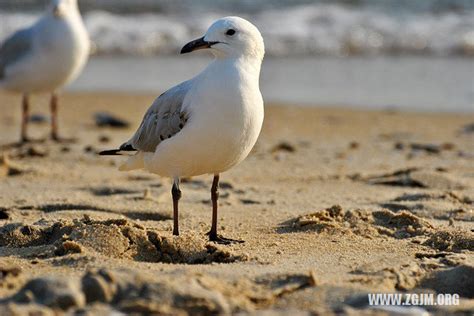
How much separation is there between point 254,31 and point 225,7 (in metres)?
14.7

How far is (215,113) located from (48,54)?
554 cm

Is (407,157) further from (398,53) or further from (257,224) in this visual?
(398,53)

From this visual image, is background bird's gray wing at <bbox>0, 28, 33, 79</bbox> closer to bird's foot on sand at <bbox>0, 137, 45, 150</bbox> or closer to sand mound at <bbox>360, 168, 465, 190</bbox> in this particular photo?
bird's foot on sand at <bbox>0, 137, 45, 150</bbox>

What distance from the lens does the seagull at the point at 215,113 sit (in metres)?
5.12

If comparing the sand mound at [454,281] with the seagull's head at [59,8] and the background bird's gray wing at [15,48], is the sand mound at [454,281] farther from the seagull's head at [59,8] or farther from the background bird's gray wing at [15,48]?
the background bird's gray wing at [15,48]

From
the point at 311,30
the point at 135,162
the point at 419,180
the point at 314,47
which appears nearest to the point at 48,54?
the point at 135,162

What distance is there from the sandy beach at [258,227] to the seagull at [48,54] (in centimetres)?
54

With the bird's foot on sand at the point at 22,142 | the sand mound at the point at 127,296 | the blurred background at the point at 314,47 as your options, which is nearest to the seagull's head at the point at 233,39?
the sand mound at the point at 127,296

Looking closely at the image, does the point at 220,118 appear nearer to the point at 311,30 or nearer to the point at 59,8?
the point at 59,8

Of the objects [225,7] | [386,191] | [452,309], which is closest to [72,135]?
[386,191]

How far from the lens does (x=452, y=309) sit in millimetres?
3891

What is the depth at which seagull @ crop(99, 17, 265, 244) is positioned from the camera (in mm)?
5125

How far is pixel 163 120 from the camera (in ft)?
18.2

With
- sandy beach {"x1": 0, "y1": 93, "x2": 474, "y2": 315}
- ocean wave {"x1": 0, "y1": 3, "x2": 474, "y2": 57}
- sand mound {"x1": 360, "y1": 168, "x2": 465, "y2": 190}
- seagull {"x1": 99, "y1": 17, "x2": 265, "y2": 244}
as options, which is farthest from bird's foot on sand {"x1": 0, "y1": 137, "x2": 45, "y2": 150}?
ocean wave {"x1": 0, "y1": 3, "x2": 474, "y2": 57}
